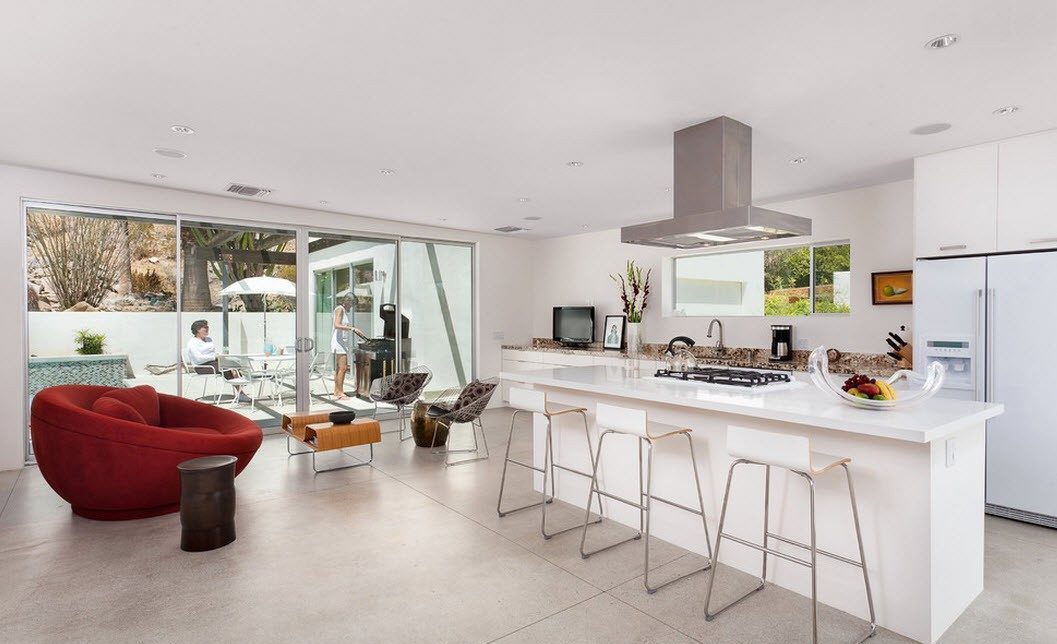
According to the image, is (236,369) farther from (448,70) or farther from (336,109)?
(448,70)

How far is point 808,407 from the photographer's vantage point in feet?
8.41

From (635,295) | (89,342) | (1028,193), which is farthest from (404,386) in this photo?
(1028,193)

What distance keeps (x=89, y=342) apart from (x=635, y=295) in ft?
19.2

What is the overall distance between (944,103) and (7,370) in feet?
23.9

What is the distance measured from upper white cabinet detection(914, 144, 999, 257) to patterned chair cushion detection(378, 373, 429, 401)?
478cm

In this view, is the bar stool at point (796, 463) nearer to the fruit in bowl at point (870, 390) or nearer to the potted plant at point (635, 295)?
the fruit in bowl at point (870, 390)

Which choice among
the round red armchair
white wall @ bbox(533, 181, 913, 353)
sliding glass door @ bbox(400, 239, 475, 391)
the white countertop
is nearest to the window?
white wall @ bbox(533, 181, 913, 353)

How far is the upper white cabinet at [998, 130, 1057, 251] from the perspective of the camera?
3.62 meters

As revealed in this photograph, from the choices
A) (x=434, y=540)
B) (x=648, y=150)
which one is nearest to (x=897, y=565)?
(x=434, y=540)

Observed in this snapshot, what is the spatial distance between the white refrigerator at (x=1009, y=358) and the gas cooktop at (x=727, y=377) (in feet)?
4.91

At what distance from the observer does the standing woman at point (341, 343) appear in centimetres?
673

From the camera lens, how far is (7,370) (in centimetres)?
479

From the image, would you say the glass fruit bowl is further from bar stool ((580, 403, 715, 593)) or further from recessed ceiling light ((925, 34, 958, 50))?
recessed ceiling light ((925, 34, 958, 50))

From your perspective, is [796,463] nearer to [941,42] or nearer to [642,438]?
[642,438]
